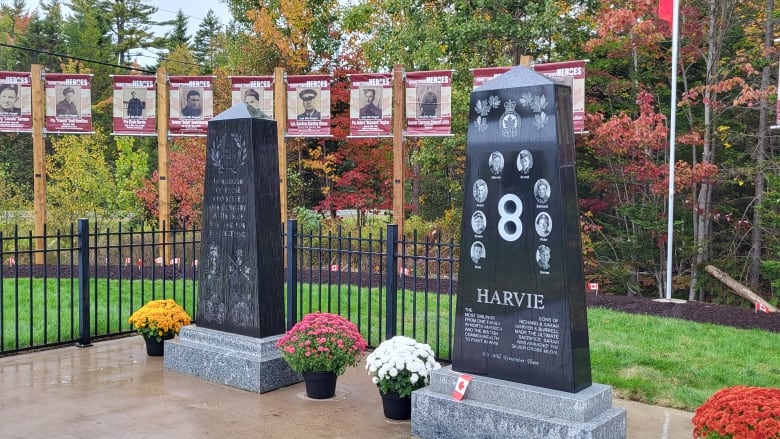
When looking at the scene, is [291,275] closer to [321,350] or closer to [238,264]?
[238,264]

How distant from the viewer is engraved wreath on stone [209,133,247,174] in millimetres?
7508

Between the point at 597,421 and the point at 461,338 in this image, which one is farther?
the point at 461,338

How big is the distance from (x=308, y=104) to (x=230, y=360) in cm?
808

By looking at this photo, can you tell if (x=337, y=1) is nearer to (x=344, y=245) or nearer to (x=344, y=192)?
(x=344, y=192)

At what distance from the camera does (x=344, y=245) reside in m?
16.1

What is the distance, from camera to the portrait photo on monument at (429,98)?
43.6 ft

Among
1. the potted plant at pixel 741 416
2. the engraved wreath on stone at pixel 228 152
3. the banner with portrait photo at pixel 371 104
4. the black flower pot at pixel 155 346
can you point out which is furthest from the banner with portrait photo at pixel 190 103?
the potted plant at pixel 741 416

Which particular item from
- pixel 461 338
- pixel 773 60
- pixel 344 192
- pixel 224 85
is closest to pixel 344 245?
pixel 344 192

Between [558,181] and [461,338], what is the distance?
1487 millimetres

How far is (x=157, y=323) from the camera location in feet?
27.0

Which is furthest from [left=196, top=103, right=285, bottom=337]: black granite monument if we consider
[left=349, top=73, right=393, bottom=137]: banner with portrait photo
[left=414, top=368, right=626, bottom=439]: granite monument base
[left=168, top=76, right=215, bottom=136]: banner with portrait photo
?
[left=168, top=76, right=215, bottom=136]: banner with portrait photo

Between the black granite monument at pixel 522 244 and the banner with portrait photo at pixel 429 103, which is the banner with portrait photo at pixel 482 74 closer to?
the banner with portrait photo at pixel 429 103

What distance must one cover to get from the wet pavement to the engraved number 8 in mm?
1805

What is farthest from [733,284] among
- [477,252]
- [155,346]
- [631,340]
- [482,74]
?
[155,346]
